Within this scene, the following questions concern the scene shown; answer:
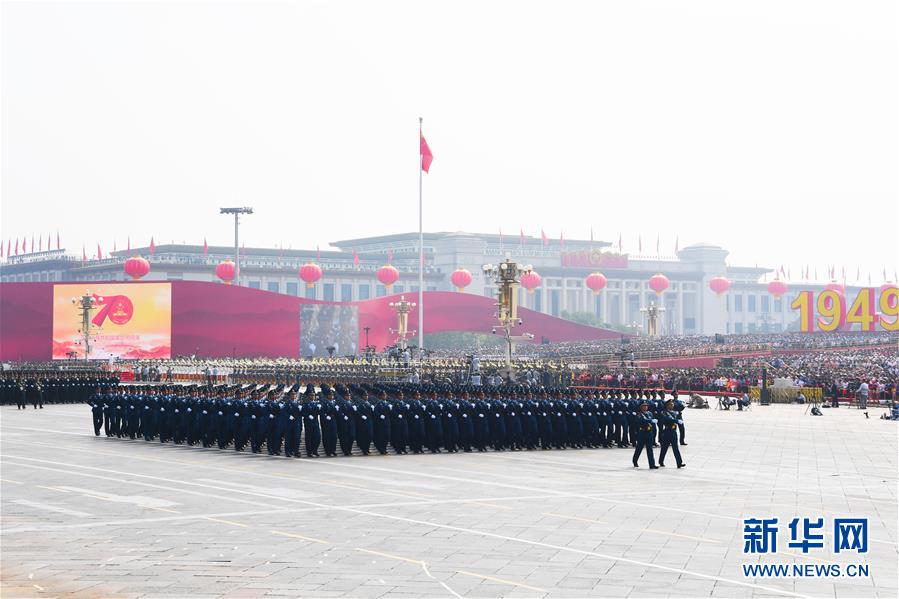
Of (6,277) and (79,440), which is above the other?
(6,277)

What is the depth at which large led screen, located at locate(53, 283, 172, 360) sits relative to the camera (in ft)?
243

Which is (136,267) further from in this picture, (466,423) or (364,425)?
(364,425)

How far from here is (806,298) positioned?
9356 centimetres

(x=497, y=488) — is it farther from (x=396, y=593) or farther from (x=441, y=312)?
(x=441, y=312)

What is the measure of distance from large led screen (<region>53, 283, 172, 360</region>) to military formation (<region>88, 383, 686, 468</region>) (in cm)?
4794

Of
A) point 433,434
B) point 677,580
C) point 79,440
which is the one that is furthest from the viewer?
point 79,440

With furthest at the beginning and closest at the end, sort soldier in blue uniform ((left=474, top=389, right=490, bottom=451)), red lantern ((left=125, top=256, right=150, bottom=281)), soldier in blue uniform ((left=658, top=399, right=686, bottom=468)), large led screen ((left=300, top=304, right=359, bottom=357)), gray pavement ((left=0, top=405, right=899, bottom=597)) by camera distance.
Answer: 1. red lantern ((left=125, top=256, right=150, bottom=281))
2. large led screen ((left=300, top=304, right=359, bottom=357))
3. soldier in blue uniform ((left=474, top=389, right=490, bottom=451))
4. soldier in blue uniform ((left=658, top=399, right=686, bottom=468))
5. gray pavement ((left=0, top=405, right=899, bottom=597))

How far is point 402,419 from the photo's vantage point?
24.5 metres

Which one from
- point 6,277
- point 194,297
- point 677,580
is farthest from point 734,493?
point 6,277

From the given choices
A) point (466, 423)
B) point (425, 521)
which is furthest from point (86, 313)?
point (425, 521)

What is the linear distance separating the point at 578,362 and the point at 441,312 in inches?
1060

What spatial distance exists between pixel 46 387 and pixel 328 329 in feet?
121

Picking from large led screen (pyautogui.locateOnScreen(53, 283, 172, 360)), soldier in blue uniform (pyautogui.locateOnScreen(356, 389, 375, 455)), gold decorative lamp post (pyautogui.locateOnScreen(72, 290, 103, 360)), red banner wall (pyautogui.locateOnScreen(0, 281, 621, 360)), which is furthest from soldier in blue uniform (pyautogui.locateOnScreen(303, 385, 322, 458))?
red banner wall (pyautogui.locateOnScreen(0, 281, 621, 360))

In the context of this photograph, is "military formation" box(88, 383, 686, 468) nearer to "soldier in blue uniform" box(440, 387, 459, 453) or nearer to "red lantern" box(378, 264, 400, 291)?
"soldier in blue uniform" box(440, 387, 459, 453)
